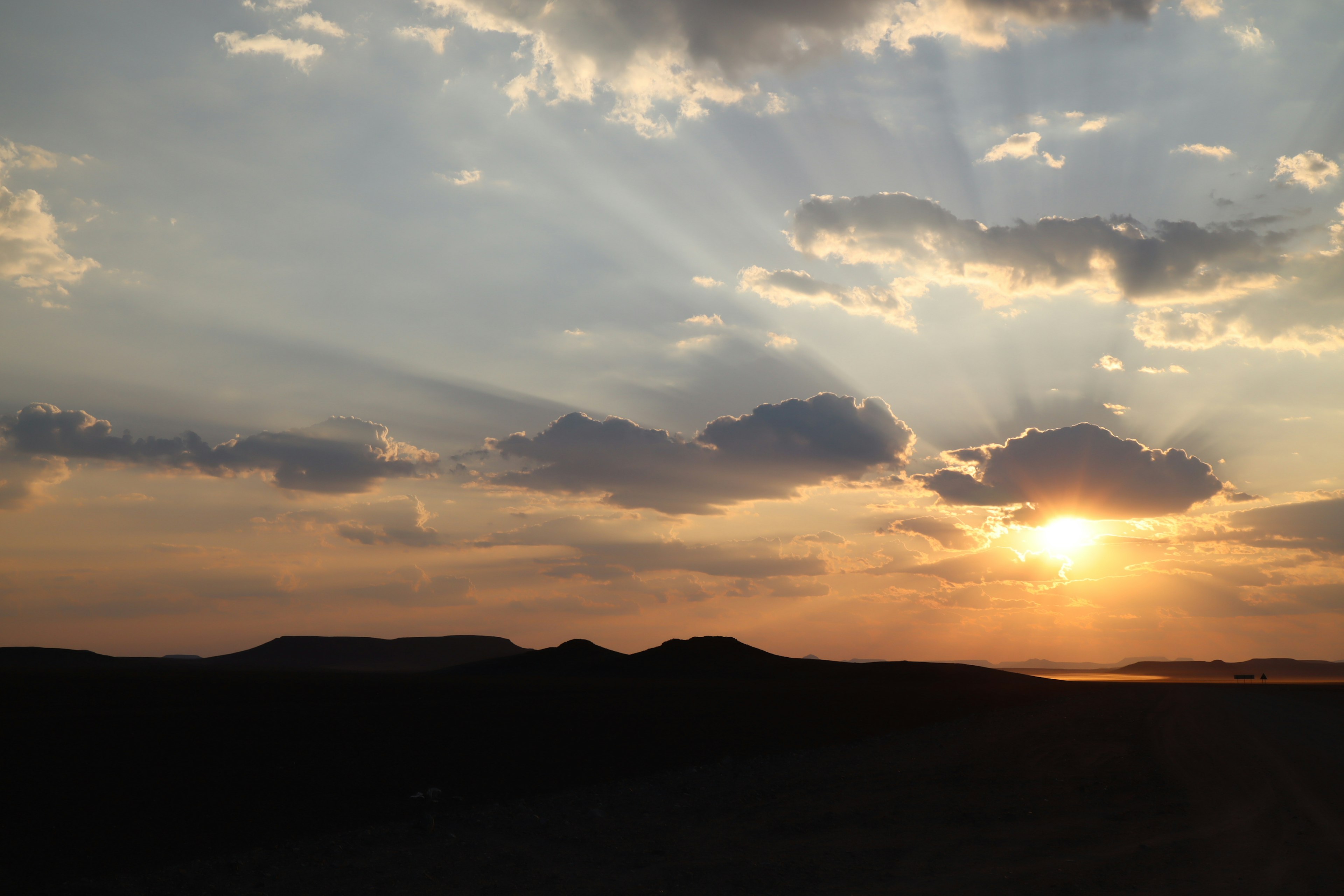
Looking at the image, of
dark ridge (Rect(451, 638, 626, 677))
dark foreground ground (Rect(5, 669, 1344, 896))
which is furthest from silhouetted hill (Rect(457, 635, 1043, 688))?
dark foreground ground (Rect(5, 669, 1344, 896))

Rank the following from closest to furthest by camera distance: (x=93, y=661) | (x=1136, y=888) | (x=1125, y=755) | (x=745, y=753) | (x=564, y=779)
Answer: (x=1136, y=888) → (x=564, y=779) → (x=1125, y=755) → (x=745, y=753) → (x=93, y=661)

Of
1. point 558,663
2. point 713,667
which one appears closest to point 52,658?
point 558,663

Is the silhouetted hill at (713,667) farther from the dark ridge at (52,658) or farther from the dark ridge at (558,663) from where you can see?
the dark ridge at (52,658)

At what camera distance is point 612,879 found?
15312 mm

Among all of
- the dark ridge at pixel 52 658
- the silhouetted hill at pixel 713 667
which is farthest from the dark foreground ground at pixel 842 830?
the dark ridge at pixel 52 658

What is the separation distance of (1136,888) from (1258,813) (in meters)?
7.62

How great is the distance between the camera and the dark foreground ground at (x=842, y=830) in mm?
14672

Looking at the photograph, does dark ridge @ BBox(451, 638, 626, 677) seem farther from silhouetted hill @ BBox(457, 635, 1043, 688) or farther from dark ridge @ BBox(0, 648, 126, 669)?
dark ridge @ BBox(0, 648, 126, 669)

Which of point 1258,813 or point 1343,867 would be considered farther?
point 1258,813

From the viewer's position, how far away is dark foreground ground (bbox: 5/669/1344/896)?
14.7 metres

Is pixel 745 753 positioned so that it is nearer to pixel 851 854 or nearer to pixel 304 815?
pixel 851 854

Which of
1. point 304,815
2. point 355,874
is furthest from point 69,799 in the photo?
point 355,874

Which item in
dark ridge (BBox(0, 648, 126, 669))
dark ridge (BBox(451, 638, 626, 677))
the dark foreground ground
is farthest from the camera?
dark ridge (BBox(0, 648, 126, 669))

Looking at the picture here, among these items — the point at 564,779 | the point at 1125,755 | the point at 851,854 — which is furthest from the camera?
the point at 1125,755
